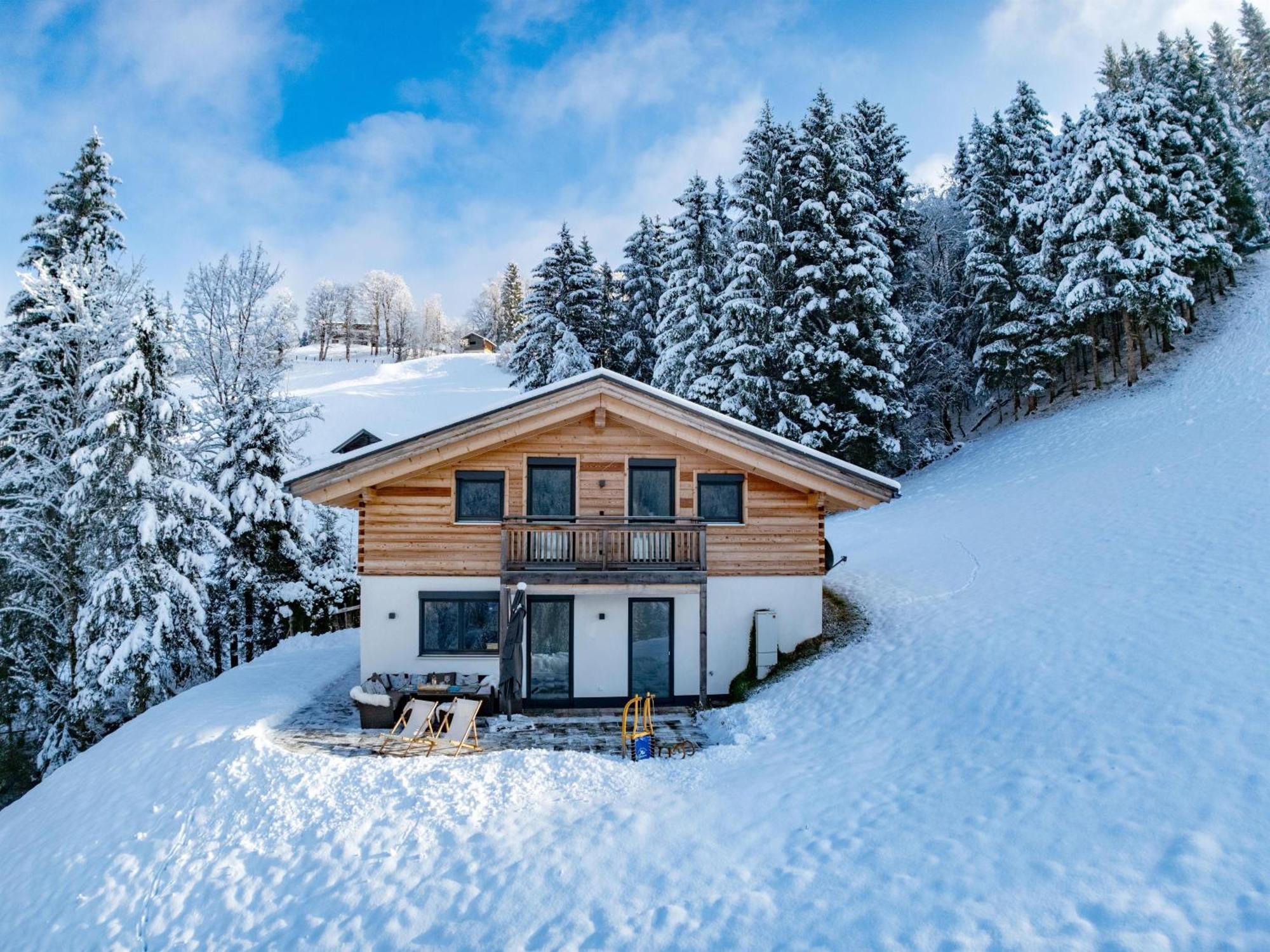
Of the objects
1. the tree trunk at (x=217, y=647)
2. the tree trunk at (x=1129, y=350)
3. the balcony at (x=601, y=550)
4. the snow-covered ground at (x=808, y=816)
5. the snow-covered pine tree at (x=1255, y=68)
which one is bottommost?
the tree trunk at (x=217, y=647)

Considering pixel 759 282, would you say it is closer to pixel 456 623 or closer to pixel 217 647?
pixel 456 623

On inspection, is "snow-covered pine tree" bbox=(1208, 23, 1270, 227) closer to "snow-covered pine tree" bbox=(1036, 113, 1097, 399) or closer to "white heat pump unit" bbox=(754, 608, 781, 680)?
"snow-covered pine tree" bbox=(1036, 113, 1097, 399)

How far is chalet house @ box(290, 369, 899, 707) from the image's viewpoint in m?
14.0

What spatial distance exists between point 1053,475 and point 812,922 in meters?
22.5

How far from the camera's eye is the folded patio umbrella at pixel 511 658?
13164 mm

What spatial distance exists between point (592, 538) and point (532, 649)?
273cm

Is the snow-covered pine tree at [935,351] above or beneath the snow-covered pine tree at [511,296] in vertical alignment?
beneath

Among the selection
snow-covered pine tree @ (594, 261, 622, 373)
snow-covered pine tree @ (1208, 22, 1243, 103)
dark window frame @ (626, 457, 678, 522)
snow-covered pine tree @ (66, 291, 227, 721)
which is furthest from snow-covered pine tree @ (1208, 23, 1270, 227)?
snow-covered pine tree @ (66, 291, 227, 721)

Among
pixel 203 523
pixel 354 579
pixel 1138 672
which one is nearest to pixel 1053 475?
pixel 1138 672

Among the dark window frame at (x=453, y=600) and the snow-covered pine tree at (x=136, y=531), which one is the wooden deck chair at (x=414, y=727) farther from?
the snow-covered pine tree at (x=136, y=531)

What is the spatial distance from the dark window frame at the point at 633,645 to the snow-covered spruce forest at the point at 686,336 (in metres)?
10.7

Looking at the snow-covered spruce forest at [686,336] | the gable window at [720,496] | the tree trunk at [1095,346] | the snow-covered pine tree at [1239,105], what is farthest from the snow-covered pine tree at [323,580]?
the snow-covered pine tree at [1239,105]

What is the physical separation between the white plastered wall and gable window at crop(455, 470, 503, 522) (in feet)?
4.37

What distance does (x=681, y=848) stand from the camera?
23.9 feet
